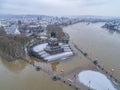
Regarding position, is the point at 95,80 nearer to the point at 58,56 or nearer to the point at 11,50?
the point at 58,56

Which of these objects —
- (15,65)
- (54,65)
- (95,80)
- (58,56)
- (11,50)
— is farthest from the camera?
(58,56)

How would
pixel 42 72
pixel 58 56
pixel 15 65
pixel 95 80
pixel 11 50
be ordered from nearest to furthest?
pixel 95 80
pixel 42 72
pixel 15 65
pixel 11 50
pixel 58 56

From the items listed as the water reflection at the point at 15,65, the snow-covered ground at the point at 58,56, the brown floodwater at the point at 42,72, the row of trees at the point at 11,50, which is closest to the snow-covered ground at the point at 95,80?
the brown floodwater at the point at 42,72

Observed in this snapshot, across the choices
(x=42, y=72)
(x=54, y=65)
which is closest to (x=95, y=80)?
(x=42, y=72)

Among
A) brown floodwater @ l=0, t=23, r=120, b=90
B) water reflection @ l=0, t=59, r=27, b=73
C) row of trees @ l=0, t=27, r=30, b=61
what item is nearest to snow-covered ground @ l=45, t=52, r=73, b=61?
brown floodwater @ l=0, t=23, r=120, b=90

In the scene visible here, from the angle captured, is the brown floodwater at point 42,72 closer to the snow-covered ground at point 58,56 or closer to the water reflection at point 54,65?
the water reflection at point 54,65

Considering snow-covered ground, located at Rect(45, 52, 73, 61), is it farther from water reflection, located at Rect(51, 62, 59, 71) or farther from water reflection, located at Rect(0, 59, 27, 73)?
water reflection, located at Rect(0, 59, 27, 73)

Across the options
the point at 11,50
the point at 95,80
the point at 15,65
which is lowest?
the point at 15,65
